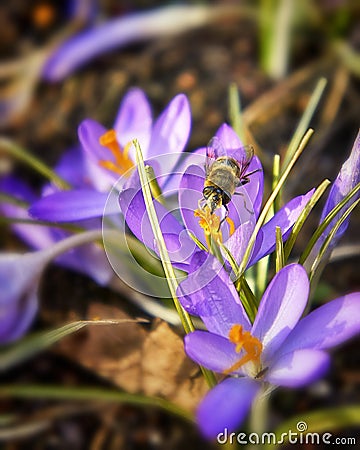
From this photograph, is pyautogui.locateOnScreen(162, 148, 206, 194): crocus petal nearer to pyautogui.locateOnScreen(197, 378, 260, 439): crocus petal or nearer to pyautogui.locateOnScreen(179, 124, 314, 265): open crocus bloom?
pyautogui.locateOnScreen(179, 124, 314, 265): open crocus bloom

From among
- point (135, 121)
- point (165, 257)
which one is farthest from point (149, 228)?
point (135, 121)

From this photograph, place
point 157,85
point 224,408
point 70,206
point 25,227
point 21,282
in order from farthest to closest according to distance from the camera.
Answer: point 157,85 < point 25,227 < point 21,282 < point 70,206 < point 224,408

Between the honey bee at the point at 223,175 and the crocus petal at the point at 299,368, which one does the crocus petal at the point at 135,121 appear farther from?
the crocus petal at the point at 299,368

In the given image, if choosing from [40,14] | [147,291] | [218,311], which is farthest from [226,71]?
[218,311]

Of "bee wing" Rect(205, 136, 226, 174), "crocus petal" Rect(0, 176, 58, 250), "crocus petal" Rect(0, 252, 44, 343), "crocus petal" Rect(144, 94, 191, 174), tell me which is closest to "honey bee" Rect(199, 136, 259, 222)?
"bee wing" Rect(205, 136, 226, 174)

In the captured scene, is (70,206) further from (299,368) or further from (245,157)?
(299,368)

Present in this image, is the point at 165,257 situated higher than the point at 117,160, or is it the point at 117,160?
the point at 117,160
